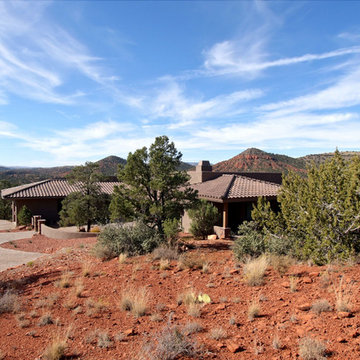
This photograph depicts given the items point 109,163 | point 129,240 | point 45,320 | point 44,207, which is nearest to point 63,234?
point 129,240

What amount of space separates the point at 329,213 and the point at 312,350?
524 cm

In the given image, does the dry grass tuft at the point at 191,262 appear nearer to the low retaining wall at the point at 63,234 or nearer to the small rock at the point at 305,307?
the small rock at the point at 305,307

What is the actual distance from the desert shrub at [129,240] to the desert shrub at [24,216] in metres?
16.2

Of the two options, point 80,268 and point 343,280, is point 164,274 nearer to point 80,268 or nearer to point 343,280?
point 80,268

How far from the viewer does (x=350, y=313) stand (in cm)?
519

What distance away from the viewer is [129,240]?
1177cm

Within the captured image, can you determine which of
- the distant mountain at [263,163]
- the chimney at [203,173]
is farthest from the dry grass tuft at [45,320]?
the distant mountain at [263,163]

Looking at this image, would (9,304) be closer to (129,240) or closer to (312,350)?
(129,240)

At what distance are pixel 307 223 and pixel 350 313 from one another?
3949 mm

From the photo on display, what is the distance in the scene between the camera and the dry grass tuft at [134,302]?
6167 mm

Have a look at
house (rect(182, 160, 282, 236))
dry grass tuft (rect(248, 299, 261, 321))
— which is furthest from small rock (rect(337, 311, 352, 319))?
house (rect(182, 160, 282, 236))

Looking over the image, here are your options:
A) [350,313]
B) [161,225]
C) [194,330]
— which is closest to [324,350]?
[350,313]

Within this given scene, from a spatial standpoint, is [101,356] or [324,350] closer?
[324,350]

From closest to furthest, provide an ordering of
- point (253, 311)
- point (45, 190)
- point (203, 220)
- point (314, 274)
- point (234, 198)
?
point (253, 311), point (314, 274), point (203, 220), point (234, 198), point (45, 190)
